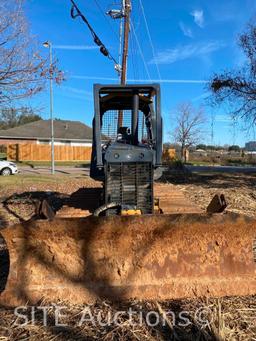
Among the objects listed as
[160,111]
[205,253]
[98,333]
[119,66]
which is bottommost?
[98,333]

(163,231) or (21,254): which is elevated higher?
(163,231)

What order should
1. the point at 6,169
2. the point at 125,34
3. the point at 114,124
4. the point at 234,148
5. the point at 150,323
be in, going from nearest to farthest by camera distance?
the point at 150,323, the point at 114,124, the point at 125,34, the point at 6,169, the point at 234,148

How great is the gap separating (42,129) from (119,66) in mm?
34959

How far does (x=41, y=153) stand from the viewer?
45.6 metres

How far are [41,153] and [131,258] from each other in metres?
42.8

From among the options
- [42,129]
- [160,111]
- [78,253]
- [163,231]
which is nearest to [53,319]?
[78,253]

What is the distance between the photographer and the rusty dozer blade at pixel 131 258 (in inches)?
Answer: 160

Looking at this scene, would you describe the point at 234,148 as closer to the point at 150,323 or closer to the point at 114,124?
the point at 114,124

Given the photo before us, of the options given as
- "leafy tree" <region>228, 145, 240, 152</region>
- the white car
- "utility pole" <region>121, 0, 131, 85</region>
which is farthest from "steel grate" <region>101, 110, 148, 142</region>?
"leafy tree" <region>228, 145, 240, 152</region>

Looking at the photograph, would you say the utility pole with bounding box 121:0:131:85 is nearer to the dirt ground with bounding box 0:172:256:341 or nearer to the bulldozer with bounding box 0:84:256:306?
the bulldozer with bounding box 0:84:256:306

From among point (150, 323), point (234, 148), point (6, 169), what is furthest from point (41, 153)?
point (234, 148)

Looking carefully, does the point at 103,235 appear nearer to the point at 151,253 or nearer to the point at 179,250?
the point at 151,253

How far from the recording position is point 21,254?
4148 mm

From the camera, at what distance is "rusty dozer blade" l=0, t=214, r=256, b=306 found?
13.4 ft
